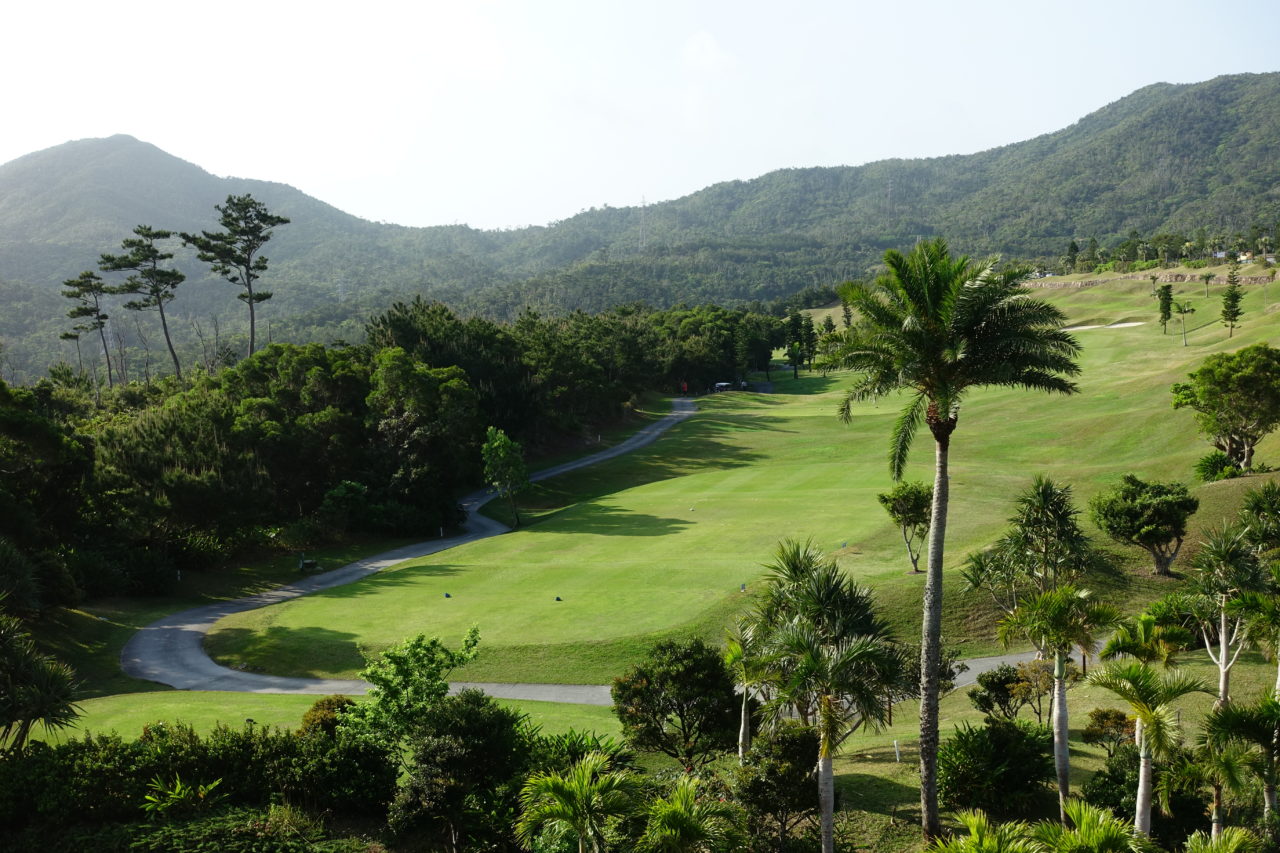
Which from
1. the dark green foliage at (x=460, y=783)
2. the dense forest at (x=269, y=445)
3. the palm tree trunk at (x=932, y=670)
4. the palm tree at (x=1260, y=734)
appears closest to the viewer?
the palm tree at (x=1260, y=734)

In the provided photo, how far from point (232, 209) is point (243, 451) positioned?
32.9 metres

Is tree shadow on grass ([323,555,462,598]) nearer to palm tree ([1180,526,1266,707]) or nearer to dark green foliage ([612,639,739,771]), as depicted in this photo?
dark green foliage ([612,639,739,771])

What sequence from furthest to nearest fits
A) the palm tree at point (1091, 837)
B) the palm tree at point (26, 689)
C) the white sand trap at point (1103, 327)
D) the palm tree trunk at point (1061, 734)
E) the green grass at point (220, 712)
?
1. the white sand trap at point (1103, 327)
2. the green grass at point (220, 712)
3. the palm tree at point (26, 689)
4. the palm tree trunk at point (1061, 734)
5. the palm tree at point (1091, 837)

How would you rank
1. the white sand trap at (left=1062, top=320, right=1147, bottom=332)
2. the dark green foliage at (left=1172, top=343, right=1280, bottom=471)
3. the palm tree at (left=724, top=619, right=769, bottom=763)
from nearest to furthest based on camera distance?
the palm tree at (left=724, top=619, right=769, bottom=763) → the dark green foliage at (left=1172, top=343, right=1280, bottom=471) → the white sand trap at (left=1062, top=320, right=1147, bottom=332)

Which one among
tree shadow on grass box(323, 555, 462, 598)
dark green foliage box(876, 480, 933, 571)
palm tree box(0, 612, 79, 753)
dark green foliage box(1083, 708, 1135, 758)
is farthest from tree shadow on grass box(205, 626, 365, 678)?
dark green foliage box(1083, 708, 1135, 758)

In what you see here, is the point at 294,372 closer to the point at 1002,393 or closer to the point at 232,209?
the point at 232,209

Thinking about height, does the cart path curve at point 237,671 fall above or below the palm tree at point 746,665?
below

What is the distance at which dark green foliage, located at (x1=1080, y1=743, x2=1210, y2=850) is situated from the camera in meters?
16.5

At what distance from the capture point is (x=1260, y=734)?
15195 millimetres

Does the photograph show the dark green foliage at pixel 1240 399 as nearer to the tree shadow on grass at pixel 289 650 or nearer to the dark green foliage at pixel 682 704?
the dark green foliage at pixel 682 704

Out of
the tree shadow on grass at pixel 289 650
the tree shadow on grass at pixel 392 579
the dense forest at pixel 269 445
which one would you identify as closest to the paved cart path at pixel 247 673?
the tree shadow on grass at pixel 289 650

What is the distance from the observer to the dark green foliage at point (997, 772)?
18.0m

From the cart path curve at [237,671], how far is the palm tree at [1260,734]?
59.5 ft

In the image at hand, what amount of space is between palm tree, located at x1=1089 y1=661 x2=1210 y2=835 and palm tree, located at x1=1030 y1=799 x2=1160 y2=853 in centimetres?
181
